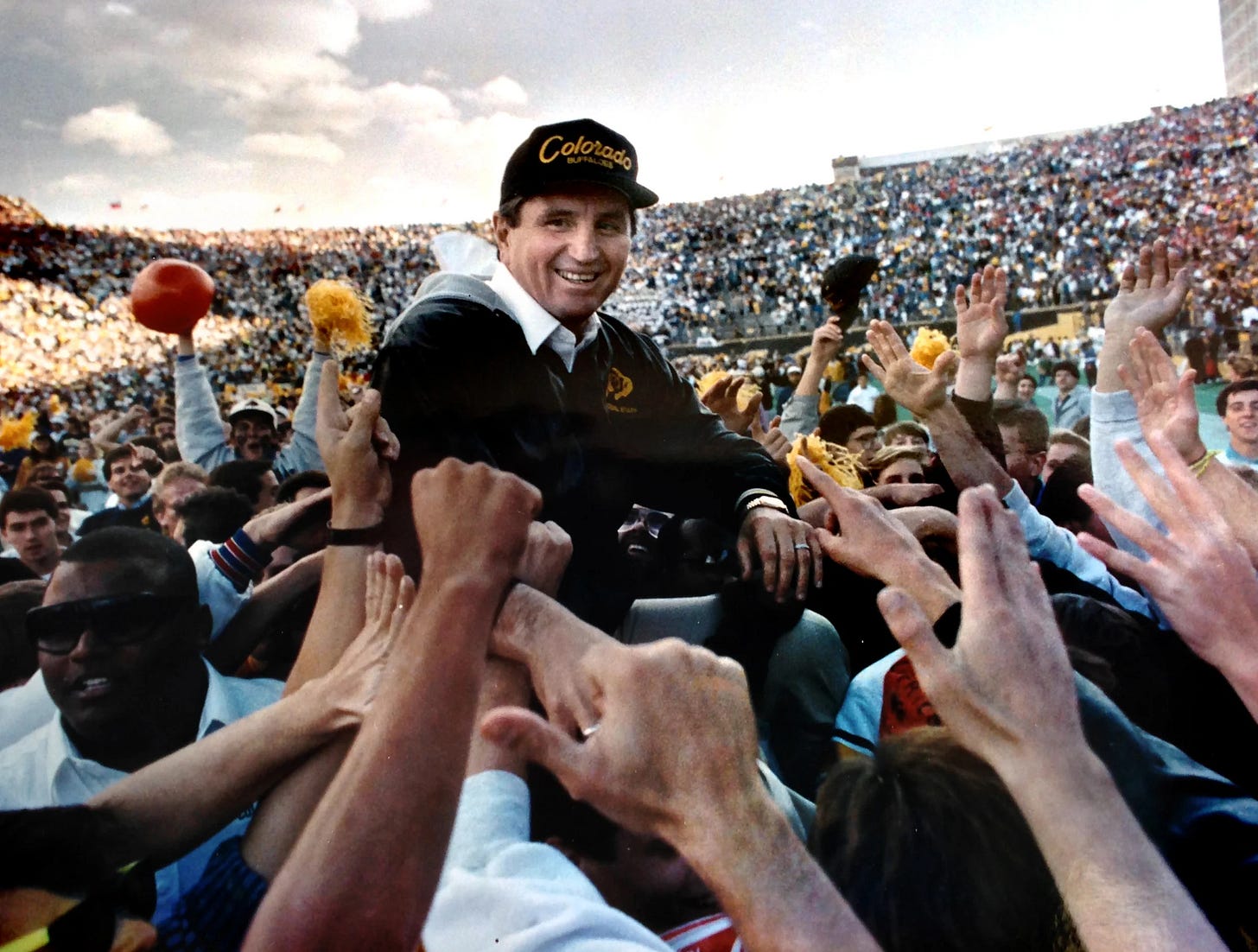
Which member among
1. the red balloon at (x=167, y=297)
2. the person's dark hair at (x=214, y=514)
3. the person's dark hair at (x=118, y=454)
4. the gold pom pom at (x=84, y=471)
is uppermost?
the red balloon at (x=167, y=297)

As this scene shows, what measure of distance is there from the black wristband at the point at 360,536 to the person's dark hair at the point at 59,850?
0.52 metres

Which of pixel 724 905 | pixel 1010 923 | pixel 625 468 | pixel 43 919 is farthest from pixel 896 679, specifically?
pixel 43 919

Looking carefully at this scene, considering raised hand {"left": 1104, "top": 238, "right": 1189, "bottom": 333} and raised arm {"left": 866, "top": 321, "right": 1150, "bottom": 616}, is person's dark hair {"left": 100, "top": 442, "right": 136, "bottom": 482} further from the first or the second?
raised hand {"left": 1104, "top": 238, "right": 1189, "bottom": 333}

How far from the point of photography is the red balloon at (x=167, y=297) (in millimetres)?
1484

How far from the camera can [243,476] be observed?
5.05 ft

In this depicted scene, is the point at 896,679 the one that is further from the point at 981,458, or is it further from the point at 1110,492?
the point at 1110,492

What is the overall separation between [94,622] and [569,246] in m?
1.01

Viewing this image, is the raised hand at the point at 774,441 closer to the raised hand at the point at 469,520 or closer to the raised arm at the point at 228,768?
the raised hand at the point at 469,520

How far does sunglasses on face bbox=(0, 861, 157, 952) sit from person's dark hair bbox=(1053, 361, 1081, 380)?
3644 mm

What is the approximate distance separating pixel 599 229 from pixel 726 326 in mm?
893

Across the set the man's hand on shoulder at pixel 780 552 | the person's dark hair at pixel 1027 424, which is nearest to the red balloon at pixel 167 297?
the man's hand on shoulder at pixel 780 552

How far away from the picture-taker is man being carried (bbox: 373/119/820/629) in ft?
4.31

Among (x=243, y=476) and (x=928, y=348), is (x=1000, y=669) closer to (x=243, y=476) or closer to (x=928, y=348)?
(x=928, y=348)

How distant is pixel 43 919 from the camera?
1.09 meters
